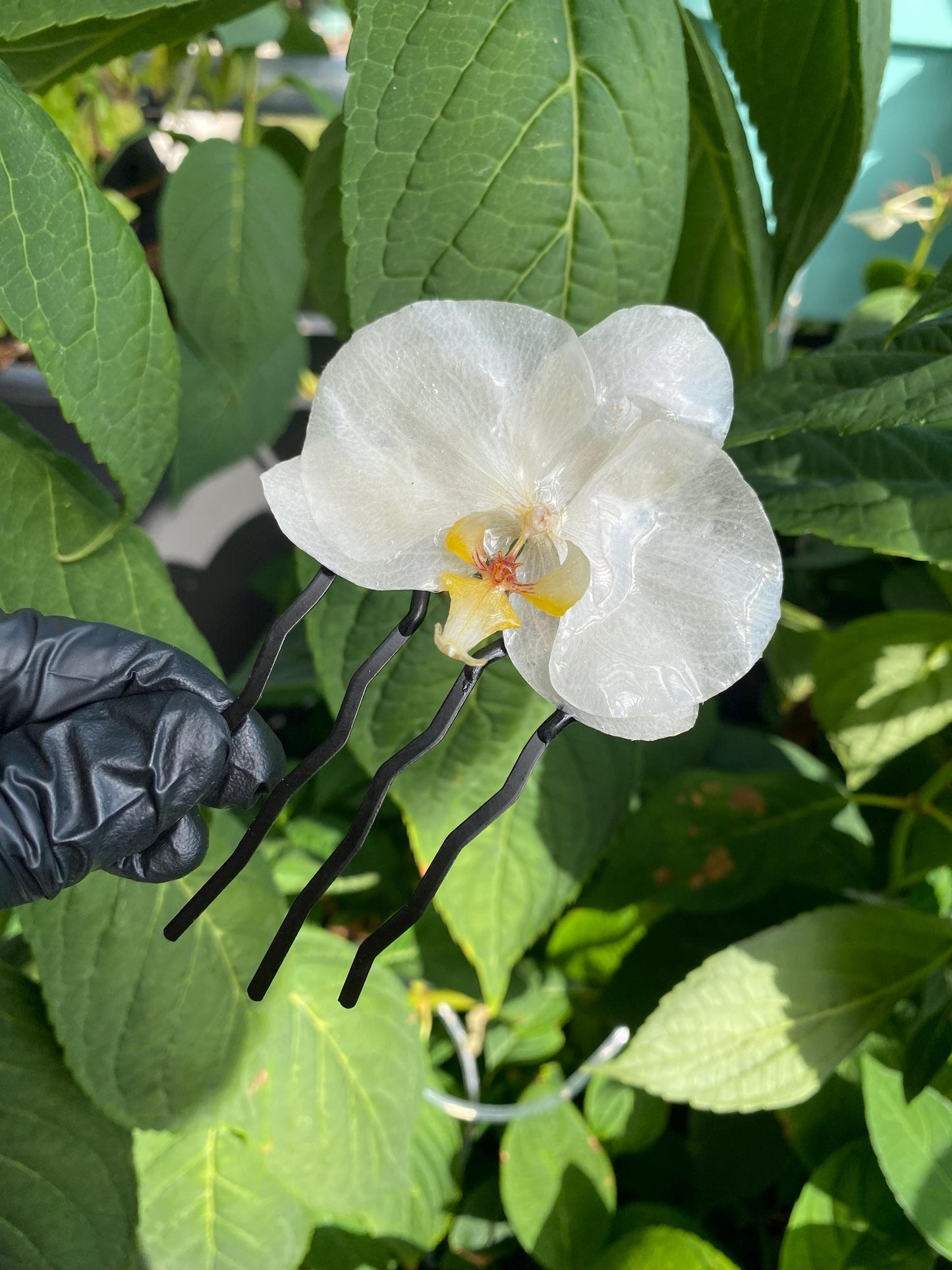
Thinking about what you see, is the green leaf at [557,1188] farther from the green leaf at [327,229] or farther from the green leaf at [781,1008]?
the green leaf at [327,229]

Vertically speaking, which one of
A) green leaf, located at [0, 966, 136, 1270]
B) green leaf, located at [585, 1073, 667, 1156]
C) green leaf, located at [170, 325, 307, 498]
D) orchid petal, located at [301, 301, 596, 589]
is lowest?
green leaf, located at [585, 1073, 667, 1156]

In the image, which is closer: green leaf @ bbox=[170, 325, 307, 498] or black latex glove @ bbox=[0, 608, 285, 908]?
black latex glove @ bbox=[0, 608, 285, 908]

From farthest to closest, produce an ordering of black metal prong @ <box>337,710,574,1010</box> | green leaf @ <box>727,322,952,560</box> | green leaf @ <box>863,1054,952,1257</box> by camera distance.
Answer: green leaf @ <box>863,1054,952,1257</box>, green leaf @ <box>727,322,952,560</box>, black metal prong @ <box>337,710,574,1010</box>

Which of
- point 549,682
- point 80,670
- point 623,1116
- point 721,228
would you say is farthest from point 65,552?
point 623,1116

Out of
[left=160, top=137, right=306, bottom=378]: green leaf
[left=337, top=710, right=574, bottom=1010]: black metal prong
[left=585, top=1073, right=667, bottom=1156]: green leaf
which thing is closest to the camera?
[left=337, top=710, right=574, bottom=1010]: black metal prong

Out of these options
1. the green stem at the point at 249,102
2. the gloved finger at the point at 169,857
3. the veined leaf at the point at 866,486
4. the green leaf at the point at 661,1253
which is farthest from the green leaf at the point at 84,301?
the green leaf at the point at 661,1253

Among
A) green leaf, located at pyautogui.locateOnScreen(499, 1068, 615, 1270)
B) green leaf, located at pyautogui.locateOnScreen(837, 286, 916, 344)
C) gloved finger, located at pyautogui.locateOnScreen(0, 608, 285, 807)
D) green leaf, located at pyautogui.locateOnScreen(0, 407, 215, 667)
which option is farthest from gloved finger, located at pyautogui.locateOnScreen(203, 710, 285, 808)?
green leaf, located at pyautogui.locateOnScreen(837, 286, 916, 344)

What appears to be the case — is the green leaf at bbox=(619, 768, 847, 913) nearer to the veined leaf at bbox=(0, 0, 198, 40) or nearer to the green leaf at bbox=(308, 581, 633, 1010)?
the green leaf at bbox=(308, 581, 633, 1010)
